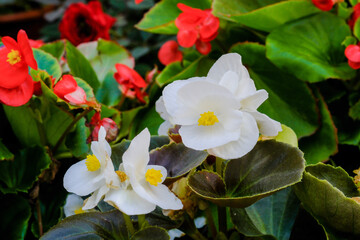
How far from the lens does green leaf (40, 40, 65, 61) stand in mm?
879

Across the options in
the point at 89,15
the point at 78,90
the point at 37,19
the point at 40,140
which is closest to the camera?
the point at 78,90

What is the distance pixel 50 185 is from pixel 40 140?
0.08 meters

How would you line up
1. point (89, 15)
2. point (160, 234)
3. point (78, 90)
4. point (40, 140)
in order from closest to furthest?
1. point (160, 234)
2. point (78, 90)
3. point (40, 140)
4. point (89, 15)

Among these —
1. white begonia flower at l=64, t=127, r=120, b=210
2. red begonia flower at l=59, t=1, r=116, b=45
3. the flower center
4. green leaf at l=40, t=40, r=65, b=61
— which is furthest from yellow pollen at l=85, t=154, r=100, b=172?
red begonia flower at l=59, t=1, r=116, b=45

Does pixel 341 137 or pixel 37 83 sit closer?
pixel 37 83

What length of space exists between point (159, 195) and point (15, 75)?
0.28 meters

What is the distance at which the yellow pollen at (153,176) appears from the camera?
45 cm

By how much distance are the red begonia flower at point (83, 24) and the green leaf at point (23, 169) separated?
0.44m

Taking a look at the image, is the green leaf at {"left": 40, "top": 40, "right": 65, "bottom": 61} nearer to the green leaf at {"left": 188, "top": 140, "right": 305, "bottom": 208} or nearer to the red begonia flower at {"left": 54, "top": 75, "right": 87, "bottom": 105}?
the red begonia flower at {"left": 54, "top": 75, "right": 87, "bottom": 105}

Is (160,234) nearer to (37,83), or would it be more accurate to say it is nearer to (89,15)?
(37,83)

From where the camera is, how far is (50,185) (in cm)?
80

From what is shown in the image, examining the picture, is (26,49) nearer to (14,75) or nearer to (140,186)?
(14,75)

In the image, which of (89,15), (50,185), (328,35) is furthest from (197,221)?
(89,15)

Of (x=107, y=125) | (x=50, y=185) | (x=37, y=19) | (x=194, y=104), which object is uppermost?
(x=194, y=104)
